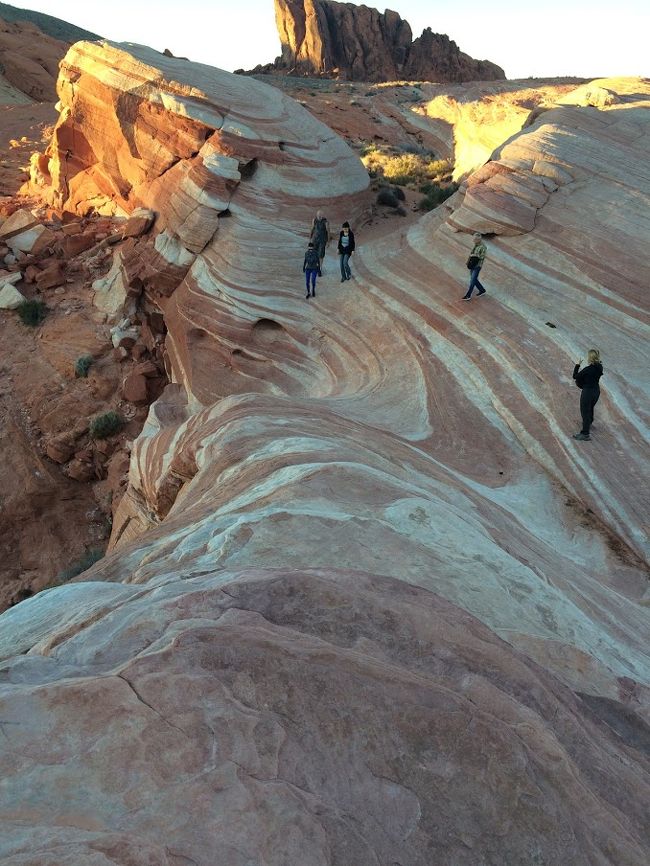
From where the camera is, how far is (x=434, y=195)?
1997 cm

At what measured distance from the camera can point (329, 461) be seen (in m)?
6.41

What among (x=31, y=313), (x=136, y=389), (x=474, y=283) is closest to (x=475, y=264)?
(x=474, y=283)

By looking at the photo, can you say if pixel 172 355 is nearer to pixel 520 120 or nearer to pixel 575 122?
pixel 575 122

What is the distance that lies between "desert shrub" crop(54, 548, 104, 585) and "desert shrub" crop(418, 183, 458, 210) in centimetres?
1346

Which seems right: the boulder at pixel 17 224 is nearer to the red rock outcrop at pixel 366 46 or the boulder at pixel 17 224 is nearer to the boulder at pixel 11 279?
the boulder at pixel 11 279

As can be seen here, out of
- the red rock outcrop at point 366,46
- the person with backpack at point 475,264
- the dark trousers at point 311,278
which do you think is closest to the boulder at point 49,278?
the dark trousers at point 311,278

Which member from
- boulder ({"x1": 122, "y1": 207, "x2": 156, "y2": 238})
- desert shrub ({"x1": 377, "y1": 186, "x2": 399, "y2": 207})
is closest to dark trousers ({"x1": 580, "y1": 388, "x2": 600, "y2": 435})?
desert shrub ({"x1": 377, "y1": 186, "x2": 399, "y2": 207})

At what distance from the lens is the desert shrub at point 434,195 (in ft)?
63.8

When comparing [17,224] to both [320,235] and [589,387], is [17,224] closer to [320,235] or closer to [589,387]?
[320,235]

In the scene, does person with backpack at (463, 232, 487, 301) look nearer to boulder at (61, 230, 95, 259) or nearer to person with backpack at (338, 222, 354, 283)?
person with backpack at (338, 222, 354, 283)

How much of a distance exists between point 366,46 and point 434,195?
57155 millimetres

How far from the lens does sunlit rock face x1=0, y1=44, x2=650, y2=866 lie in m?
2.49

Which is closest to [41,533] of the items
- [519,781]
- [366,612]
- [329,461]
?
[329,461]

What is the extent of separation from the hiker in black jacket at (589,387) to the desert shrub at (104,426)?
11043mm
